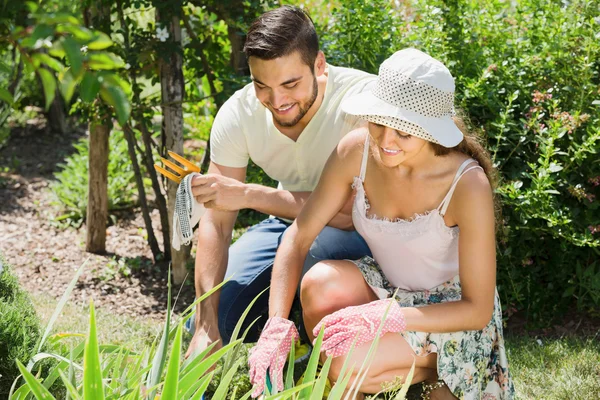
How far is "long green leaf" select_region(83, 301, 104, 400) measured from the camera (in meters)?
1.54

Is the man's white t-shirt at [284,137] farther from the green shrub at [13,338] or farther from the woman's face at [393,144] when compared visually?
the green shrub at [13,338]

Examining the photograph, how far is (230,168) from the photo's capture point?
9.85 feet

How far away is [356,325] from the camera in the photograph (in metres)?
2.24

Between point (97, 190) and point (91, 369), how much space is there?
113 inches

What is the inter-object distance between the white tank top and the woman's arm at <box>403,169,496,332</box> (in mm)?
89

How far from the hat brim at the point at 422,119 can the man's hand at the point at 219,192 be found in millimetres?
615

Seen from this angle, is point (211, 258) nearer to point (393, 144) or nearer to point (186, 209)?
point (186, 209)

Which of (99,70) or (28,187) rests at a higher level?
(99,70)

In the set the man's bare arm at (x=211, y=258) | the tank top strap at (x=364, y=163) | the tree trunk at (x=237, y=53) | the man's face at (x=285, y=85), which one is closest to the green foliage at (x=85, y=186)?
the tree trunk at (x=237, y=53)

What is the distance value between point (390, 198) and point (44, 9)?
1.60 metres

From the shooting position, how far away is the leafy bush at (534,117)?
9.69 feet

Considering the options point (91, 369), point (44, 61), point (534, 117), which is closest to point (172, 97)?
point (534, 117)

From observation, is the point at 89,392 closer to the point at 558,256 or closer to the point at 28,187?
the point at 558,256

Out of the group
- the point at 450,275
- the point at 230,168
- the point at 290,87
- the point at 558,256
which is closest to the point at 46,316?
the point at 230,168
